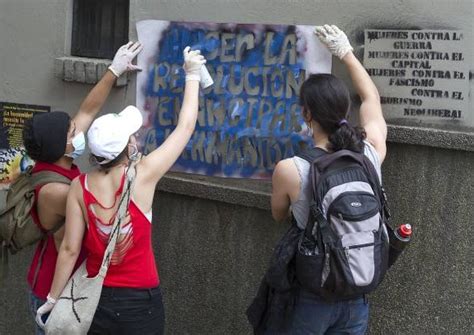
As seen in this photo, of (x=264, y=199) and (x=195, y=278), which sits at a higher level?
(x=264, y=199)

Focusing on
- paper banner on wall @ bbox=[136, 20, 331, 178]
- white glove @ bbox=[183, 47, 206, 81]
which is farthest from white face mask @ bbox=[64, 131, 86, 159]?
paper banner on wall @ bbox=[136, 20, 331, 178]

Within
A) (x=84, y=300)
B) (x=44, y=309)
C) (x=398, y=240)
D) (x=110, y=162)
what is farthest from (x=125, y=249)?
(x=398, y=240)

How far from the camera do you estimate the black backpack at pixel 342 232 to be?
2824 mm

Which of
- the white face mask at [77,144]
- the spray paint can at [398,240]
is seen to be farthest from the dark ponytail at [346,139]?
the white face mask at [77,144]

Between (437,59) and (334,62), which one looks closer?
(437,59)

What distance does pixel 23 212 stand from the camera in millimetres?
3377

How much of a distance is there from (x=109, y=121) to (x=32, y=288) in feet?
3.28

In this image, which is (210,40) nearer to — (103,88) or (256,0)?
(256,0)

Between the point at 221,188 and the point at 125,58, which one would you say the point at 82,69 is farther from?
the point at 221,188

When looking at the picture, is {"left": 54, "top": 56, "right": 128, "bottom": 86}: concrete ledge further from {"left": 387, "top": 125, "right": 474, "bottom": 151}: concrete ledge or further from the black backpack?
the black backpack

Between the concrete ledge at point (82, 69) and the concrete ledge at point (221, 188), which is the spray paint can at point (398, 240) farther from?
the concrete ledge at point (82, 69)

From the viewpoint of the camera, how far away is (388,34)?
3.67 meters

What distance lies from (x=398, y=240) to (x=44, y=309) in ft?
5.31

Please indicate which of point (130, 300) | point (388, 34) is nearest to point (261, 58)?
point (388, 34)
